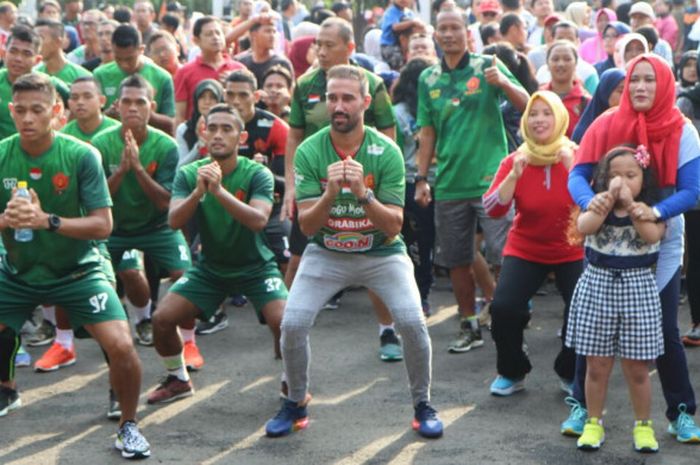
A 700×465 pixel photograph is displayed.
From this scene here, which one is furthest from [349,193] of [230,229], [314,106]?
[314,106]

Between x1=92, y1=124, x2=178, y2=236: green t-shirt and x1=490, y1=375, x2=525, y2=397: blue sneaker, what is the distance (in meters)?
2.70

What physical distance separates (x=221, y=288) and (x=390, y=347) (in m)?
1.48

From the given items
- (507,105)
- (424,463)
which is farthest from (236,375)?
(507,105)

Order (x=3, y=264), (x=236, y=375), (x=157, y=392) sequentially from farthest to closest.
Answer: (x=236, y=375) < (x=157, y=392) < (x=3, y=264)

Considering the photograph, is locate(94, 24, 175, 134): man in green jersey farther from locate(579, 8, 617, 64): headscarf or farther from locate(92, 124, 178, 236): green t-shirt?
locate(579, 8, 617, 64): headscarf

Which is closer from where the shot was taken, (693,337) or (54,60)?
(693,337)

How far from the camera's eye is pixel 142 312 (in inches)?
359

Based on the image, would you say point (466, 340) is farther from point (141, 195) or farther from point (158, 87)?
point (158, 87)

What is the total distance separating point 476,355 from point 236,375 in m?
1.73

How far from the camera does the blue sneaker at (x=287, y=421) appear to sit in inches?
281

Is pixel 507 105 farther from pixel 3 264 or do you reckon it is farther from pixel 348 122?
Result: pixel 3 264

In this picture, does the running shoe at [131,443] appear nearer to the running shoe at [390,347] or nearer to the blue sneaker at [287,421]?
the blue sneaker at [287,421]

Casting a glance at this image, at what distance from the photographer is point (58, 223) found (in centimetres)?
666

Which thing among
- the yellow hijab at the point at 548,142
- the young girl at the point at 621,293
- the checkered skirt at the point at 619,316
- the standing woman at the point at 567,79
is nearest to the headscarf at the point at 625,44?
the standing woman at the point at 567,79
